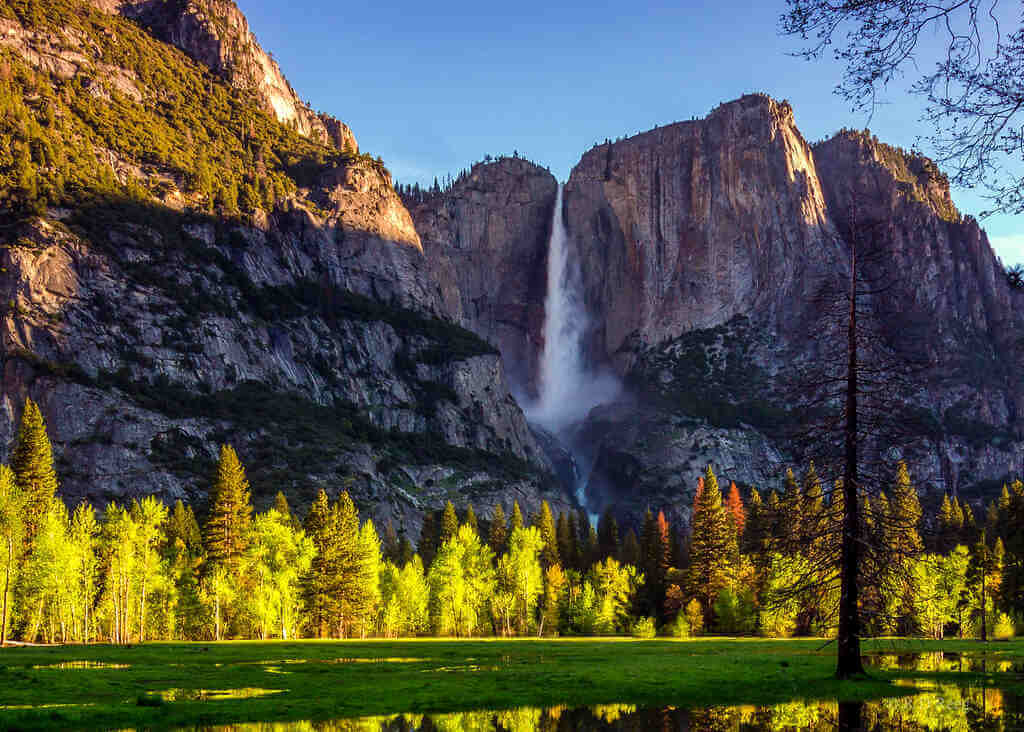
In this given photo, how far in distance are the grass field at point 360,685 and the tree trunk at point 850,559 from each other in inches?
45.1

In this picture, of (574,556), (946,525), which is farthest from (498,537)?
(946,525)

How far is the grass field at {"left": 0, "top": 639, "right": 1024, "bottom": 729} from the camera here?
2628cm

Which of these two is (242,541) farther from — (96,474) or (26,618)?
(96,474)

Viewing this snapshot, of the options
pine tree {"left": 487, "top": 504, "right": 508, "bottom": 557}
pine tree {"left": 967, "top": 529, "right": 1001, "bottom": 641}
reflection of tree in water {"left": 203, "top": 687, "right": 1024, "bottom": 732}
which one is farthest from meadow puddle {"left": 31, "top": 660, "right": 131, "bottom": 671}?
pine tree {"left": 487, "top": 504, "right": 508, "bottom": 557}

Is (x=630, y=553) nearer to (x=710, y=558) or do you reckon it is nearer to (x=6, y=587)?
(x=710, y=558)

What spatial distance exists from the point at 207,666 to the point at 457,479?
15640 cm

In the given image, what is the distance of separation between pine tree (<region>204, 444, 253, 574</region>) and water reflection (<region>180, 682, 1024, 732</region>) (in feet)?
186

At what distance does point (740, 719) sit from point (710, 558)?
72.4 meters

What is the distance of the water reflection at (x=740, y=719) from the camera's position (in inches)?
893

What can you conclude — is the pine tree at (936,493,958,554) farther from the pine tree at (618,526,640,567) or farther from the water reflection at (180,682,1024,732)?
the water reflection at (180,682,1024,732)

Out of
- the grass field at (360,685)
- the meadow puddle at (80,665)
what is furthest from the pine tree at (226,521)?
the meadow puddle at (80,665)

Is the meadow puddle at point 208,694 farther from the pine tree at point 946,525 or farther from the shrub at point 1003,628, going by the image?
the pine tree at point 946,525

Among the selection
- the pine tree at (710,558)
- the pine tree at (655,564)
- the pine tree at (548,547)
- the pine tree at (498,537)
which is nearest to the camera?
the pine tree at (710,558)

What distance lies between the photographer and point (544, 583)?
345 feet
